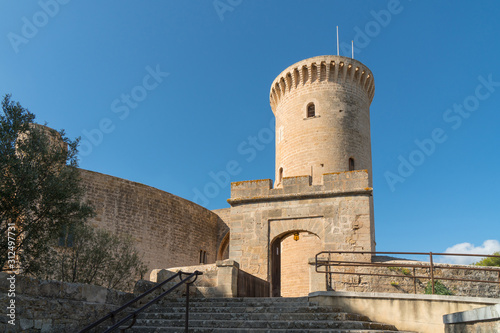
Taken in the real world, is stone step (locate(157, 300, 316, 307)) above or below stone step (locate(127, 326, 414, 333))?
above

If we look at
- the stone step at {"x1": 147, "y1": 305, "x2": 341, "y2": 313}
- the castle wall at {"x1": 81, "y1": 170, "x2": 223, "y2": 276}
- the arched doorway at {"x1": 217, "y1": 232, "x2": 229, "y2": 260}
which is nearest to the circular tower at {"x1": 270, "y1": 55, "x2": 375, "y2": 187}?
the castle wall at {"x1": 81, "y1": 170, "x2": 223, "y2": 276}

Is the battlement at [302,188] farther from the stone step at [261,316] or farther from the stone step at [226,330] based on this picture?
the stone step at [226,330]

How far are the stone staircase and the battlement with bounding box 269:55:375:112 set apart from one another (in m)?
14.0

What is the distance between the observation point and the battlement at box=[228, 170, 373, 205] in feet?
41.7

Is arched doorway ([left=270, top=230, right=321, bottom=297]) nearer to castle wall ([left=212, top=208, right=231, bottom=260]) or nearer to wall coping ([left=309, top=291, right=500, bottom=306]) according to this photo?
castle wall ([left=212, top=208, right=231, bottom=260])

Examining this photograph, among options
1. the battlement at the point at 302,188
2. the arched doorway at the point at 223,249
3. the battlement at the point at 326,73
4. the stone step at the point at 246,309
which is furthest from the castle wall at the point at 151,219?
the stone step at the point at 246,309

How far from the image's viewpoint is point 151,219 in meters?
20.7

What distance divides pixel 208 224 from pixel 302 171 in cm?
696

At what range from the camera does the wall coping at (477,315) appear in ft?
16.0

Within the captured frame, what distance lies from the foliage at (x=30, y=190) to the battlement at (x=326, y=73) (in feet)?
44.1

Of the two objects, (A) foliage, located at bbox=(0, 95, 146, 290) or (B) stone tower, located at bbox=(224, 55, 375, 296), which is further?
(B) stone tower, located at bbox=(224, 55, 375, 296)

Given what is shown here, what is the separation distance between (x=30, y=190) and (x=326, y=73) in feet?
49.6

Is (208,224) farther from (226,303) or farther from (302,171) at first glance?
(226,303)

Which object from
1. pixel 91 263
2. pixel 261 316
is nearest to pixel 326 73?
pixel 91 263
